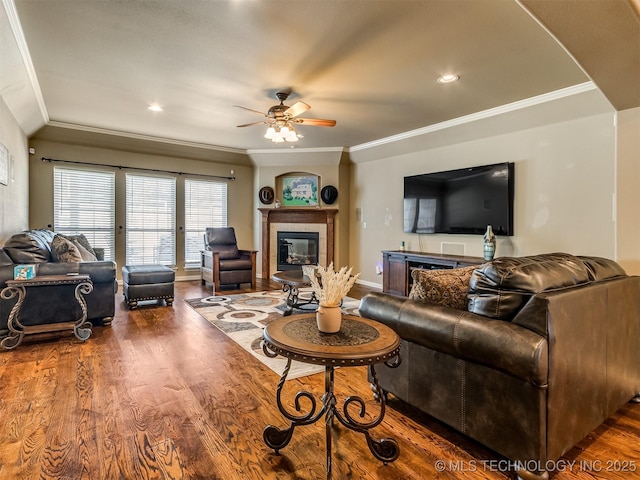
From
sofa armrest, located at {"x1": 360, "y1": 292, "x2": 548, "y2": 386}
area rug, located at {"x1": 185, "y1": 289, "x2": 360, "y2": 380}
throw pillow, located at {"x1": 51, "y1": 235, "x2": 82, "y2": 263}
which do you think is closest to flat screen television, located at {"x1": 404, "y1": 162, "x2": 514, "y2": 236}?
area rug, located at {"x1": 185, "y1": 289, "x2": 360, "y2": 380}

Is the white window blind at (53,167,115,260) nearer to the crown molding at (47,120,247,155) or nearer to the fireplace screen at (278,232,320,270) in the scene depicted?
the crown molding at (47,120,247,155)

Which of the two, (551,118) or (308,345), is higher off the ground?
(551,118)

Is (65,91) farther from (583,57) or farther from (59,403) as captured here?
(583,57)

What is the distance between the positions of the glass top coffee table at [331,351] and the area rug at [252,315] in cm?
95

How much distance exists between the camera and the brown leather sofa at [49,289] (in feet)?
10.8

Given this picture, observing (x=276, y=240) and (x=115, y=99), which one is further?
(x=276, y=240)

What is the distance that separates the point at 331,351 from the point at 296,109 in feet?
9.62

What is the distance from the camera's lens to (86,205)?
19.3ft

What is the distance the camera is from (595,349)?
1744mm

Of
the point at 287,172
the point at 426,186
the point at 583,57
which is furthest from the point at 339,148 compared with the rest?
the point at 583,57

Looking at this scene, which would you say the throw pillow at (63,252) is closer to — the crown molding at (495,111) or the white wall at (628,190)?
the crown molding at (495,111)

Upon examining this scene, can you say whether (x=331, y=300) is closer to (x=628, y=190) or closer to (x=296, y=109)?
(x=628, y=190)

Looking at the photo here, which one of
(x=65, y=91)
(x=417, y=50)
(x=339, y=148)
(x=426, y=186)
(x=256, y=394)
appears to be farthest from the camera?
(x=339, y=148)

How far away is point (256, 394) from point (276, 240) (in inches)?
198
